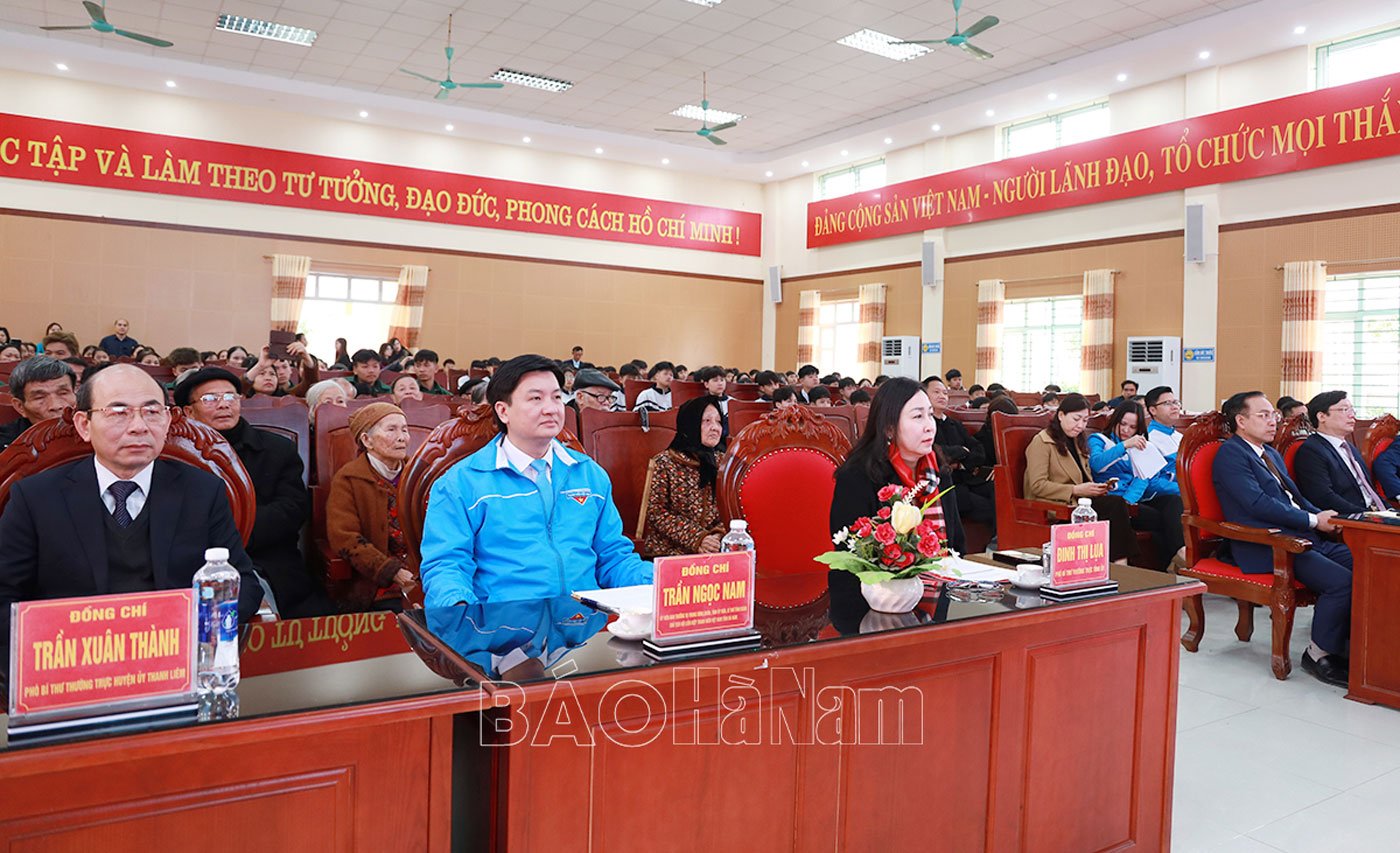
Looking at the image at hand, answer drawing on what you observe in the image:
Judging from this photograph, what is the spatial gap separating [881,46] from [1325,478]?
7040 millimetres

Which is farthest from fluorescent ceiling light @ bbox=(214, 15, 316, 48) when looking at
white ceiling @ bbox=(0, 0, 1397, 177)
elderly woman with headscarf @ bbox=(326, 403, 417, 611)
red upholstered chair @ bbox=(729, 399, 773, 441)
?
elderly woman with headscarf @ bbox=(326, 403, 417, 611)

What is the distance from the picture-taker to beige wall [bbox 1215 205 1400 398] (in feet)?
27.8

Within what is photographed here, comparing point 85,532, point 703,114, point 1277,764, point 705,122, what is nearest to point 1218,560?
point 1277,764

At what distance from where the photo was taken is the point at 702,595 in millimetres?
1352

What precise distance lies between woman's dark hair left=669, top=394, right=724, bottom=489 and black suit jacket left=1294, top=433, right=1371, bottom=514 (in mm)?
2792

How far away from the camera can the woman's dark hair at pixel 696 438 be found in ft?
10.5

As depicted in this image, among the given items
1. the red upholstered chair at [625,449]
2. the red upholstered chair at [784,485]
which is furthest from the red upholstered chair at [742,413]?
the red upholstered chair at [784,485]

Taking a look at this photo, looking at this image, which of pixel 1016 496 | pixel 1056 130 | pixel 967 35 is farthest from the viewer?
pixel 1056 130

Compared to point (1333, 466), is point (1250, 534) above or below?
below

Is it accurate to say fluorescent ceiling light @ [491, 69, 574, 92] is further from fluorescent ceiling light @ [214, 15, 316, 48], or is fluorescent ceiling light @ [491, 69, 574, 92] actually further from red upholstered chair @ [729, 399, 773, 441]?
red upholstered chair @ [729, 399, 773, 441]

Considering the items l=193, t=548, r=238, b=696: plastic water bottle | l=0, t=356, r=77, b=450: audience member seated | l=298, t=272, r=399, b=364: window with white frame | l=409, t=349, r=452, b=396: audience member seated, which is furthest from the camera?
l=298, t=272, r=399, b=364: window with white frame

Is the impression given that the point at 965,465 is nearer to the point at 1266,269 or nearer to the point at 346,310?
the point at 1266,269

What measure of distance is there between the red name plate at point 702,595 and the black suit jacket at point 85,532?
3.03 ft

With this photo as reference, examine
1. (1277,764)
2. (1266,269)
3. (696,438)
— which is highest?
(1266,269)
